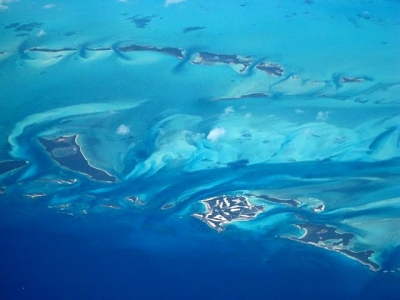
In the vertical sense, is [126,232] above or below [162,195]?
below

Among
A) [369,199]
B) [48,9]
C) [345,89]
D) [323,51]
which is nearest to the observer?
[369,199]

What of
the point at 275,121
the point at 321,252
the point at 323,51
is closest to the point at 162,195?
the point at 275,121

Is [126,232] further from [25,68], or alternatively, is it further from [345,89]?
[345,89]

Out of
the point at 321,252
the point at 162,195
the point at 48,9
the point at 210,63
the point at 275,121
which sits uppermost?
the point at 48,9

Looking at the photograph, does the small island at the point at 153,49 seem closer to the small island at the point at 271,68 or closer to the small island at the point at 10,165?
the small island at the point at 271,68

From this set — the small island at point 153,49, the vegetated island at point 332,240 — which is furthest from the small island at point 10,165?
the vegetated island at point 332,240

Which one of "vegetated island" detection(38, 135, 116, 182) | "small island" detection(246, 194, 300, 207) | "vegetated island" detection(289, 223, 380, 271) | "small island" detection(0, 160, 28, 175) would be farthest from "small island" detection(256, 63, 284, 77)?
"small island" detection(0, 160, 28, 175)

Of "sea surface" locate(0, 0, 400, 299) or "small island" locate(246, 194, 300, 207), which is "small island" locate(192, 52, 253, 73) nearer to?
"sea surface" locate(0, 0, 400, 299)
